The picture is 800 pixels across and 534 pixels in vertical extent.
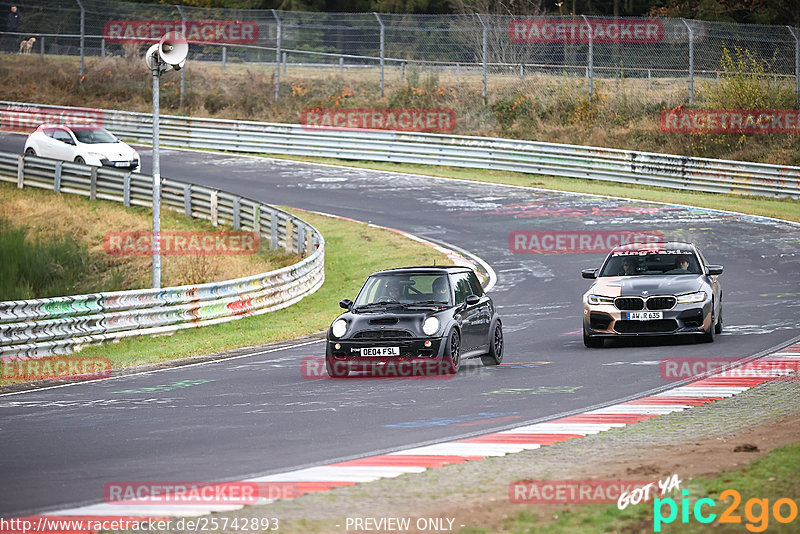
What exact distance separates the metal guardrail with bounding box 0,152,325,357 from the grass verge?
24cm

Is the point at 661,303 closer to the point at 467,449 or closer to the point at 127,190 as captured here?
the point at 467,449

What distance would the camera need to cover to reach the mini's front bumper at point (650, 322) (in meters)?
15.6

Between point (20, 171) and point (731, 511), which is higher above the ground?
point (731, 511)

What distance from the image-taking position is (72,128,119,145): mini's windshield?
37844 millimetres

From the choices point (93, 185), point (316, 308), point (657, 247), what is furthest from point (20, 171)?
point (657, 247)

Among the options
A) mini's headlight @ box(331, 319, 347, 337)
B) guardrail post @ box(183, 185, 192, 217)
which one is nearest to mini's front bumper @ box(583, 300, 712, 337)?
mini's headlight @ box(331, 319, 347, 337)

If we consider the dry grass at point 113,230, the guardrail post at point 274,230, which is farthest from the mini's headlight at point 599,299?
the guardrail post at point 274,230

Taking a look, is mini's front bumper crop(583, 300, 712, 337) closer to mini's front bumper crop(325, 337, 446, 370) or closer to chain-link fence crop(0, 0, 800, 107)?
mini's front bumper crop(325, 337, 446, 370)

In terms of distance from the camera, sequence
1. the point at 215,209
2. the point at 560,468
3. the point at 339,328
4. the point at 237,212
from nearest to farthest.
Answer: the point at 560,468 → the point at 339,328 → the point at 237,212 → the point at 215,209

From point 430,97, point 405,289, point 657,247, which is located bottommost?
point 430,97

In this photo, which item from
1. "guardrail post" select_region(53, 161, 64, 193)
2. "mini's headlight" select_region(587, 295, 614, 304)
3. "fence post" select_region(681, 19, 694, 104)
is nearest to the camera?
"mini's headlight" select_region(587, 295, 614, 304)

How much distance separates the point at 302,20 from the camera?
45.2 metres

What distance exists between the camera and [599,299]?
630 inches

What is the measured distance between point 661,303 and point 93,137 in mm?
26970
